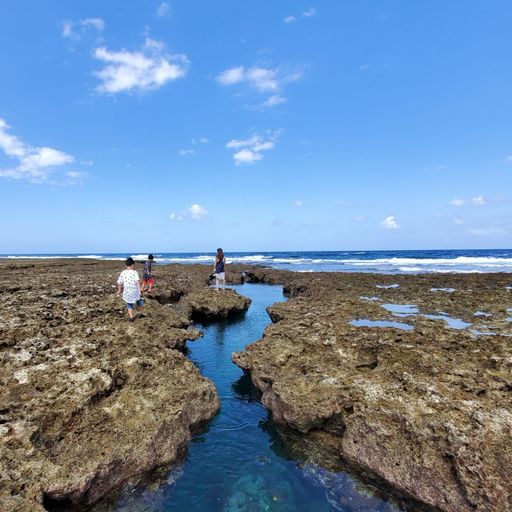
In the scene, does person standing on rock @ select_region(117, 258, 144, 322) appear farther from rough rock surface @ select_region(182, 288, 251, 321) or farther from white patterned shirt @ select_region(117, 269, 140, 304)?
rough rock surface @ select_region(182, 288, 251, 321)

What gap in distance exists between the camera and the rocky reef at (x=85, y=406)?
18.0 feet

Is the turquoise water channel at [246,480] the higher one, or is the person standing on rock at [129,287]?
the person standing on rock at [129,287]

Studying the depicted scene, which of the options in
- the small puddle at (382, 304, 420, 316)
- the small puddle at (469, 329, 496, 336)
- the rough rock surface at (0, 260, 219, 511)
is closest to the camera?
the rough rock surface at (0, 260, 219, 511)

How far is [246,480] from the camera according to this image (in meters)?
6.73

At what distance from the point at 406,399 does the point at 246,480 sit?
3607mm

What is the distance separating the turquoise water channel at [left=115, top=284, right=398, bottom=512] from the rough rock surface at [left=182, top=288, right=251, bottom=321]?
1037 centimetres

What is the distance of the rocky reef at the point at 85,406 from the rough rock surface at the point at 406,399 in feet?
8.16

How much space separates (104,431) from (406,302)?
16509mm

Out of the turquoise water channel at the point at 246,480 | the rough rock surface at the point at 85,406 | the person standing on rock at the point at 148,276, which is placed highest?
the person standing on rock at the point at 148,276

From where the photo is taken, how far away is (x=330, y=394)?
7.86 metres

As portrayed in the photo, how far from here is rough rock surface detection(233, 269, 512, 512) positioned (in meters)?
5.75

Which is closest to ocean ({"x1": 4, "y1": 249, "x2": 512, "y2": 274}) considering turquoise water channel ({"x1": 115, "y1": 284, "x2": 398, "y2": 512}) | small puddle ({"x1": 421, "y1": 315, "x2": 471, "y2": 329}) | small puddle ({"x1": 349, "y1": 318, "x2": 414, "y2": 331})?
small puddle ({"x1": 421, "y1": 315, "x2": 471, "y2": 329})

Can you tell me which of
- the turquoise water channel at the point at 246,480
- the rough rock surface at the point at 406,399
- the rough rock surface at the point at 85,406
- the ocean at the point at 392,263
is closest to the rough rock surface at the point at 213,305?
the rough rock surface at the point at 406,399

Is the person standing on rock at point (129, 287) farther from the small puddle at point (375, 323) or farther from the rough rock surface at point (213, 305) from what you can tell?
the small puddle at point (375, 323)
